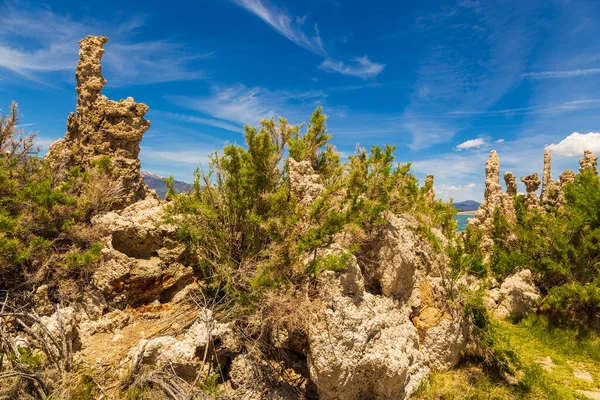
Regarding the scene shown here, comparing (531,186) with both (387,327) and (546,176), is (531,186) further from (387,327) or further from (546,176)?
(387,327)

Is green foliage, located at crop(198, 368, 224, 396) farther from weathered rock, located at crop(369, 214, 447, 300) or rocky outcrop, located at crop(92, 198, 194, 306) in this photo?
weathered rock, located at crop(369, 214, 447, 300)

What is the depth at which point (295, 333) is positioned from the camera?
5336 mm

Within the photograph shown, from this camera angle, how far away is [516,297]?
9.70 metres

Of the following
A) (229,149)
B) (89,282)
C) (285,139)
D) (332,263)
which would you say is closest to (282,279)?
(332,263)

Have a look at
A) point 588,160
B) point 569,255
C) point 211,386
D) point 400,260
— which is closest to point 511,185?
point 588,160

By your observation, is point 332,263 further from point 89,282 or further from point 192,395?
point 89,282

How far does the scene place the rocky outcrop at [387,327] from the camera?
4.75 metres

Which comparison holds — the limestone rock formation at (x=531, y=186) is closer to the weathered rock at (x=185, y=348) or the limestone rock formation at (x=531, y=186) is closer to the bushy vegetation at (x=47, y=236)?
the weathered rock at (x=185, y=348)

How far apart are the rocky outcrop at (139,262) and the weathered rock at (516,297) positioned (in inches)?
353

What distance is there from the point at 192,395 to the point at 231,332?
3.71 feet

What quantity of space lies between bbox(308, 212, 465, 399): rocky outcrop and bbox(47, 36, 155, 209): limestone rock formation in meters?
7.12

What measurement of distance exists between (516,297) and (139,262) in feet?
34.9

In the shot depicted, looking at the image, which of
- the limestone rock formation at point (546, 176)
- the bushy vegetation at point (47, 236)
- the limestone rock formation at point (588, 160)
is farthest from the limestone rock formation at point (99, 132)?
the limestone rock formation at point (588, 160)

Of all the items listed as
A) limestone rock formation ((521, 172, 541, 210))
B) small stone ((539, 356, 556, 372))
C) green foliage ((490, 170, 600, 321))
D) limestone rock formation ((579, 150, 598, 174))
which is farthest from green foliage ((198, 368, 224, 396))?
Answer: limestone rock formation ((579, 150, 598, 174))
